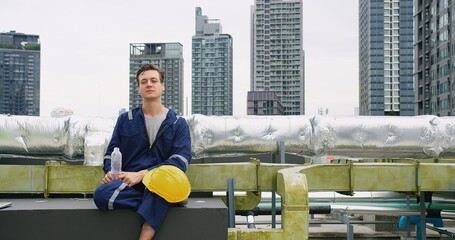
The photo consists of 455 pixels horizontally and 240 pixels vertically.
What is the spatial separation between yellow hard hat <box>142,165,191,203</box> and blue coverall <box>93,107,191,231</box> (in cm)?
12

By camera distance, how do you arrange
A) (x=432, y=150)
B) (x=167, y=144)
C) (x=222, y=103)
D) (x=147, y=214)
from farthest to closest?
(x=222, y=103) < (x=432, y=150) < (x=167, y=144) < (x=147, y=214)

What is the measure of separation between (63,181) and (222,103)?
185 metres

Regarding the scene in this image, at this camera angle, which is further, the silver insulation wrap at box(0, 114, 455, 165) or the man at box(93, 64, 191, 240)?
the silver insulation wrap at box(0, 114, 455, 165)

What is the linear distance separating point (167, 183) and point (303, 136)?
180 inches

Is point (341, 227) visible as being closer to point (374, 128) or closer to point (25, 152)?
point (374, 128)

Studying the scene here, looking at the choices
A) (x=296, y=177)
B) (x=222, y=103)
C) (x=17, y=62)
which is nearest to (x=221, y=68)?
(x=222, y=103)

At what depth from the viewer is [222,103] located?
19088 cm

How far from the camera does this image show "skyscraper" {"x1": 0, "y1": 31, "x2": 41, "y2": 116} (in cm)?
18288

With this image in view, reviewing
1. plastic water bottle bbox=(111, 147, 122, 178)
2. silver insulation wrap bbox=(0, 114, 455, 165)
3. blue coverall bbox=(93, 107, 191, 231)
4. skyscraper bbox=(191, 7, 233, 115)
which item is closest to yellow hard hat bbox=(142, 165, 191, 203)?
blue coverall bbox=(93, 107, 191, 231)

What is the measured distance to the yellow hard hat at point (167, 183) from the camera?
404 centimetres

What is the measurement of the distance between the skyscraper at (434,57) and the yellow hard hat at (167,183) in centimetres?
6555

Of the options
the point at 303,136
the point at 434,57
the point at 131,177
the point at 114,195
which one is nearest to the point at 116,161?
the point at 131,177

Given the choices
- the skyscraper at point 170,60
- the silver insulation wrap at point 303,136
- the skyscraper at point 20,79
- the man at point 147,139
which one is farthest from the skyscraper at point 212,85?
the man at point 147,139

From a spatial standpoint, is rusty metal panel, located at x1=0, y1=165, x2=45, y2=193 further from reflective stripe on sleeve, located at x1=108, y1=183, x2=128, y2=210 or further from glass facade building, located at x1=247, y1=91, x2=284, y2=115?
glass facade building, located at x1=247, y1=91, x2=284, y2=115
